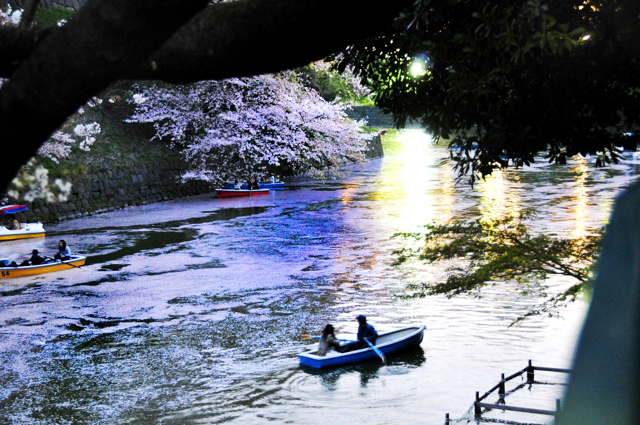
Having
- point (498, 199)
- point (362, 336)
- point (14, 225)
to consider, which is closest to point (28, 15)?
point (362, 336)

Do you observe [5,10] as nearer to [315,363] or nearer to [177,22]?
[315,363]

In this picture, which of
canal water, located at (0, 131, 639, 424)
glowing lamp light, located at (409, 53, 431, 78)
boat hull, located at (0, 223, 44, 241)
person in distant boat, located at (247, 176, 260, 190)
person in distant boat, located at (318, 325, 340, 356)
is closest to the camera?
glowing lamp light, located at (409, 53, 431, 78)

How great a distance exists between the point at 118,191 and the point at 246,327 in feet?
63.3

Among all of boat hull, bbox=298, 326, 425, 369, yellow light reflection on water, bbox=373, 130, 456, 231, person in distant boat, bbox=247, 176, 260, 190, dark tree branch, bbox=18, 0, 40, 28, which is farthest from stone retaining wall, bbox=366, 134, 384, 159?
dark tree branch, bbox=18, 0, 40, 28

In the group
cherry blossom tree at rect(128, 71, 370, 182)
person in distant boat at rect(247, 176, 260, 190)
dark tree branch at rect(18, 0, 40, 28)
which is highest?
cherry blossom tree at rect(128, 71, 370, 182)

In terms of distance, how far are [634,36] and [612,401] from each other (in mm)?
6850

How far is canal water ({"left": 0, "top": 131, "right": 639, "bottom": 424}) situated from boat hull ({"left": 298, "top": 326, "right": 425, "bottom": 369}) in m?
0.17

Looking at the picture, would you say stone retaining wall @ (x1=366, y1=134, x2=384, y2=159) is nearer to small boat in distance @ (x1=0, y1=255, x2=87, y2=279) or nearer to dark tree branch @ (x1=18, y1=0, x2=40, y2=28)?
small boat in distance @ (x1=0, y1=255, x2=87, y2=279)

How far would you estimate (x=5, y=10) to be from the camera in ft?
94.7

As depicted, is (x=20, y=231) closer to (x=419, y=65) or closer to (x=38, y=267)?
(x=38, y=267)

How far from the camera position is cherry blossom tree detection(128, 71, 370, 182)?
34.5m

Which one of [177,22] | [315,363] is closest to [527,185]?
[315,363]

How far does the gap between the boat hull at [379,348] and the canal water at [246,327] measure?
17cm

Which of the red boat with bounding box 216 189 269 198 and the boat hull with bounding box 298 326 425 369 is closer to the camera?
the boat hull with bounding box 298 326 425 369
